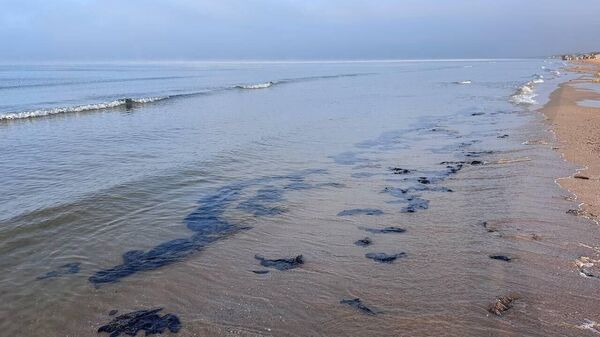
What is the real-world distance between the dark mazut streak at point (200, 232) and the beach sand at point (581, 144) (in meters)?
5.69

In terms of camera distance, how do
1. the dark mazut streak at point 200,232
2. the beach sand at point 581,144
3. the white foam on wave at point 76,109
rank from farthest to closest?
the white foam on wave at point 76,109
the beach sand at point 581,144
the dark mazut streak at point 200,232

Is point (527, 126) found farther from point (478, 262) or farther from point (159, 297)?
point (159, 297)

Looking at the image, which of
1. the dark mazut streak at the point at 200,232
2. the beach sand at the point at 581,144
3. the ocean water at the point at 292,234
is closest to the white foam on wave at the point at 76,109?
the ocean water at the point at 292,234

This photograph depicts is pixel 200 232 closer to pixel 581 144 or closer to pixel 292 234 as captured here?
pixel 292 234

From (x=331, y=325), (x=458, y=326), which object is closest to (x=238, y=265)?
(x=331, y=325)

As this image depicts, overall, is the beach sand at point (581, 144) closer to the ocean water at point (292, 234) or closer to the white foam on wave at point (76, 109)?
the ocean water at point (292, 234)

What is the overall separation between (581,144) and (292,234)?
11155 mm

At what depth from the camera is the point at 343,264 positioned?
263 inches

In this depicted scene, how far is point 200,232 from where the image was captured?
808 centimetres

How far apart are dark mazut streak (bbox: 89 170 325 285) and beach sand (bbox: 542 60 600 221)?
5.69 metres

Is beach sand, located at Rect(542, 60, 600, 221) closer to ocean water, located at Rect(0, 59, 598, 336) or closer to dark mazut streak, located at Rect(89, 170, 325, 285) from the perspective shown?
ocean water, located at Rect(0, 59, 598, 336)

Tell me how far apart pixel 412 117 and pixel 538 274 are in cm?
1853

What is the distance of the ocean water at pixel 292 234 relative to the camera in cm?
533

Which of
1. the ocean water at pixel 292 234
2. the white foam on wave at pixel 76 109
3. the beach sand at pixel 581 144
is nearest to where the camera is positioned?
the ocean water at pixel 292 234
